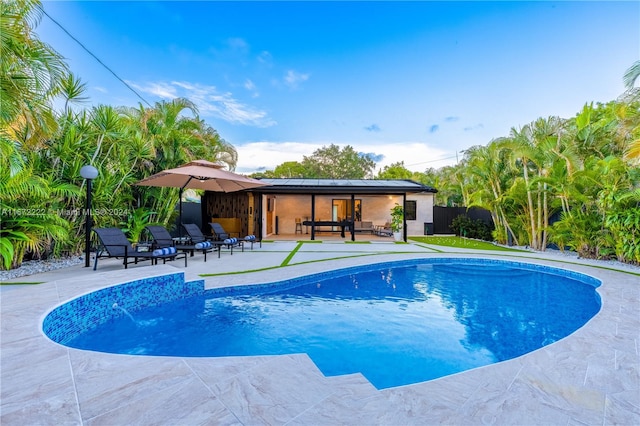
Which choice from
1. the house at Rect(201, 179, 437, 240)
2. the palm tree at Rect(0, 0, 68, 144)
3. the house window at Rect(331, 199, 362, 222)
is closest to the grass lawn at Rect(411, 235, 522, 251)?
the house at Rect(201, 179, 437, 240)

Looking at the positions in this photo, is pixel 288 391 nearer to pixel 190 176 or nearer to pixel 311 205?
pixel 190 176

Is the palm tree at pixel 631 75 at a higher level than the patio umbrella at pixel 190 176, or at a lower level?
higher

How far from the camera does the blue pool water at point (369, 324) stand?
3520mm

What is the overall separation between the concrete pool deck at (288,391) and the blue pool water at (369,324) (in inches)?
31.3

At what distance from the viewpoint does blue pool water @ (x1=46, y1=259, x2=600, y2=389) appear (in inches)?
139

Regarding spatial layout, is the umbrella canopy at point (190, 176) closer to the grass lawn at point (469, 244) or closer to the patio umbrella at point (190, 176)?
the patio umbrella at point (190, 176)

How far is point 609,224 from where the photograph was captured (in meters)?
7.99

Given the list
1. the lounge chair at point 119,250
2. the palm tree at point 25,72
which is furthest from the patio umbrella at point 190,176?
the palm tree at point 25,72

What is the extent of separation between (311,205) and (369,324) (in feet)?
42.3

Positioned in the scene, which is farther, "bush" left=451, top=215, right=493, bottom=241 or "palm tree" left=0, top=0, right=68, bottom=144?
"bush" left=451, top=215, right=493, bottom=241

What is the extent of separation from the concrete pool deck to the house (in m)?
11.3

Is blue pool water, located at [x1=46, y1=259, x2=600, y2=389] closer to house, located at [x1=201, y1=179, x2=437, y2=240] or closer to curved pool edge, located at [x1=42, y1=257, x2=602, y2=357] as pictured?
curved pool edge, located at [x1=42, y1=257, x2=602, y2=357]

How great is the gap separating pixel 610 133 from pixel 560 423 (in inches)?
450

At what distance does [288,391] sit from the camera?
7.06ft
